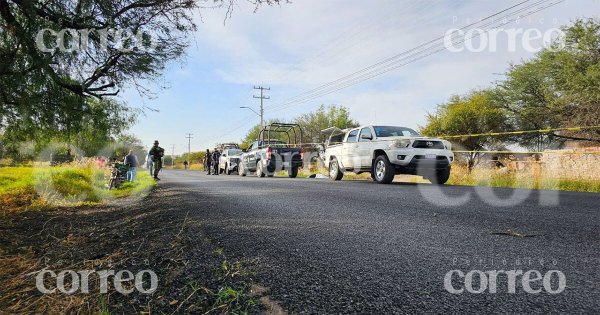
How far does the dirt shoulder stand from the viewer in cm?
230

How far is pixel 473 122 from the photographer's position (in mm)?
29734

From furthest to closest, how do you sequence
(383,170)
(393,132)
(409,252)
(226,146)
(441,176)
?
1. (226,146)
2. (393,132)
3. (441,176)
4. (383,170)
5. (409,252)

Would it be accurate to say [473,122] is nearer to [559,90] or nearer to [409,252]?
[559,90]

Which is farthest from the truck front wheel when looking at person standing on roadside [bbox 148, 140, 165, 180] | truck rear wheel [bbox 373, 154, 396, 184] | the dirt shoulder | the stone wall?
person standing on roadside [bbox 148, 140, 165, 180]

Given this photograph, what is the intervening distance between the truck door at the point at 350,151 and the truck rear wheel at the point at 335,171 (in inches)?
28.9

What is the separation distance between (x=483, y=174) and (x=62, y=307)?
14646 mm

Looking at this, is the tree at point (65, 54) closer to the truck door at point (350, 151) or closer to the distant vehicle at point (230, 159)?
the truck door at point (350, 151)

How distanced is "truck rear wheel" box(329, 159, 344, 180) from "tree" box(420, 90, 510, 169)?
612 inches

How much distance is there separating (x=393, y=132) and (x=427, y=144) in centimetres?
137

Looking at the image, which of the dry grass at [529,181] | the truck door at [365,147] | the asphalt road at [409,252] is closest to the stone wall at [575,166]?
the dry grass at [529,181]

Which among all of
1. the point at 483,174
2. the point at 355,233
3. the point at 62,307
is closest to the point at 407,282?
the point at 355,233

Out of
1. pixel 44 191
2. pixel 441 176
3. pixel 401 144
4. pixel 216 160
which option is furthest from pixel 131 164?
pixel 441 176

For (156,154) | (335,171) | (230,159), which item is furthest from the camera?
A: (230,159)

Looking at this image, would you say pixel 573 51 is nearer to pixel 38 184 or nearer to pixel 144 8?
pixel 144 8
